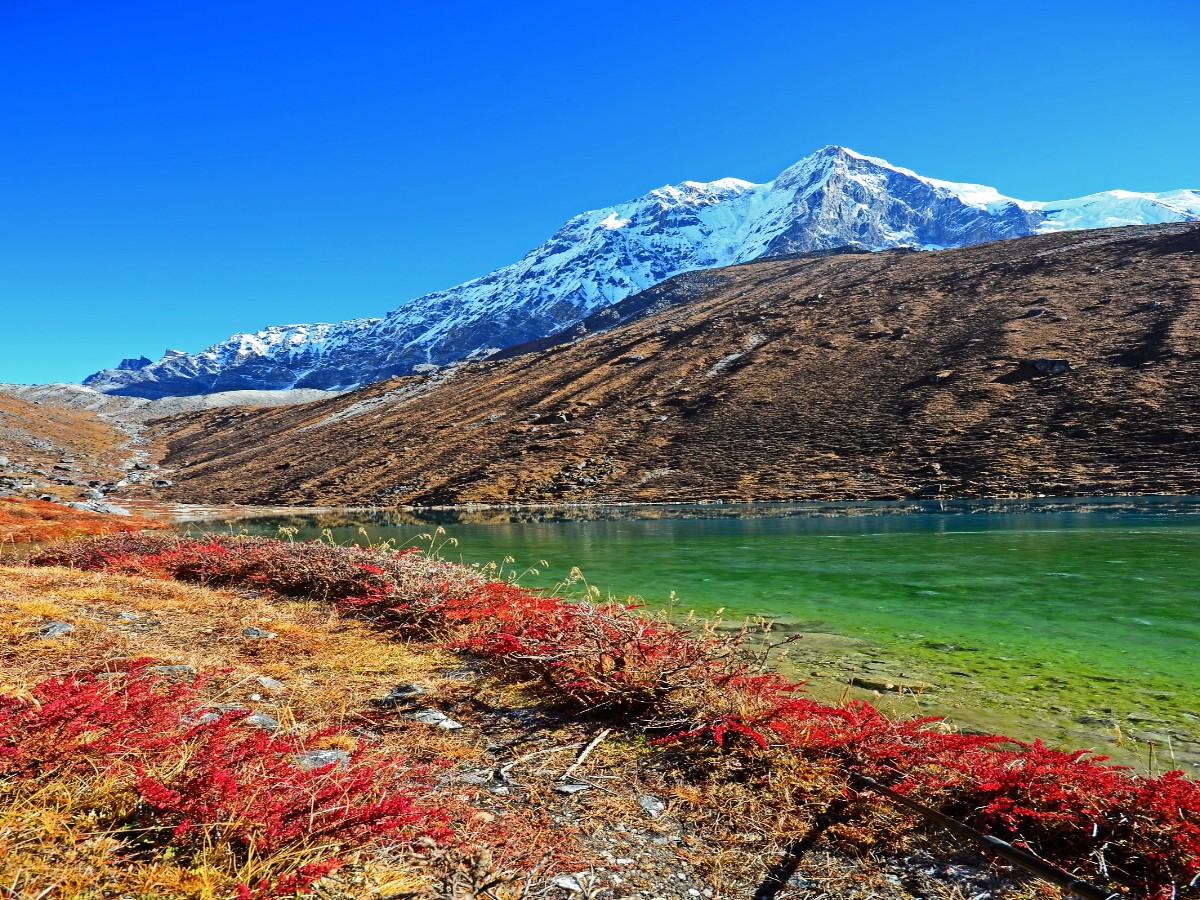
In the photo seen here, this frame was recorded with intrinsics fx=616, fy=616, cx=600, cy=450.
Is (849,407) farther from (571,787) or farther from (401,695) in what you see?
(571,787)

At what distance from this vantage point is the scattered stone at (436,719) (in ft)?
16.8

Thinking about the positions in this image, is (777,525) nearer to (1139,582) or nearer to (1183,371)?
(1139,582)

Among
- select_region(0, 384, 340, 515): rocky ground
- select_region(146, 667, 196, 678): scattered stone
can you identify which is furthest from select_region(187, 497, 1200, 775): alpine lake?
select_region(0, 384, 340, 515): rocky ground

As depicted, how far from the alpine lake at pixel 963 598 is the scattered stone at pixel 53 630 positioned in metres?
4.99

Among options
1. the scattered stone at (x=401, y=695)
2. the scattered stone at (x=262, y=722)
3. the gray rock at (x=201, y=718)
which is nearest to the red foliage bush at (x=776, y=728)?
the scattered stone at (x=401, y=695)

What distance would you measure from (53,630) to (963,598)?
53.0 feet

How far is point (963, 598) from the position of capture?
1405 cm

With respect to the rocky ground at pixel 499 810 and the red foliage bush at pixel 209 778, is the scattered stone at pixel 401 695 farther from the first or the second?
the red foliage bush at pixel 209 778

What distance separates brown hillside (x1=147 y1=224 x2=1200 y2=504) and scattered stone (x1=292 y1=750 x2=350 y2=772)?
46497mm

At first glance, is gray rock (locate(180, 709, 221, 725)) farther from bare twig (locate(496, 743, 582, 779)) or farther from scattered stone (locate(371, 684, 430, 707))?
bare twig (locate(496, 743, 582, 779))

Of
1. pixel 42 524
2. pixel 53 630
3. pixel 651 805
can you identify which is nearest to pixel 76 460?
pixel 42 524

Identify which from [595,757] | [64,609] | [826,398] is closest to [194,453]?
[826,398]

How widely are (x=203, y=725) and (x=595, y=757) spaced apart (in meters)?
2.64

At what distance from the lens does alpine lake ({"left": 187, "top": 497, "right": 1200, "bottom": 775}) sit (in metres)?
7.13
